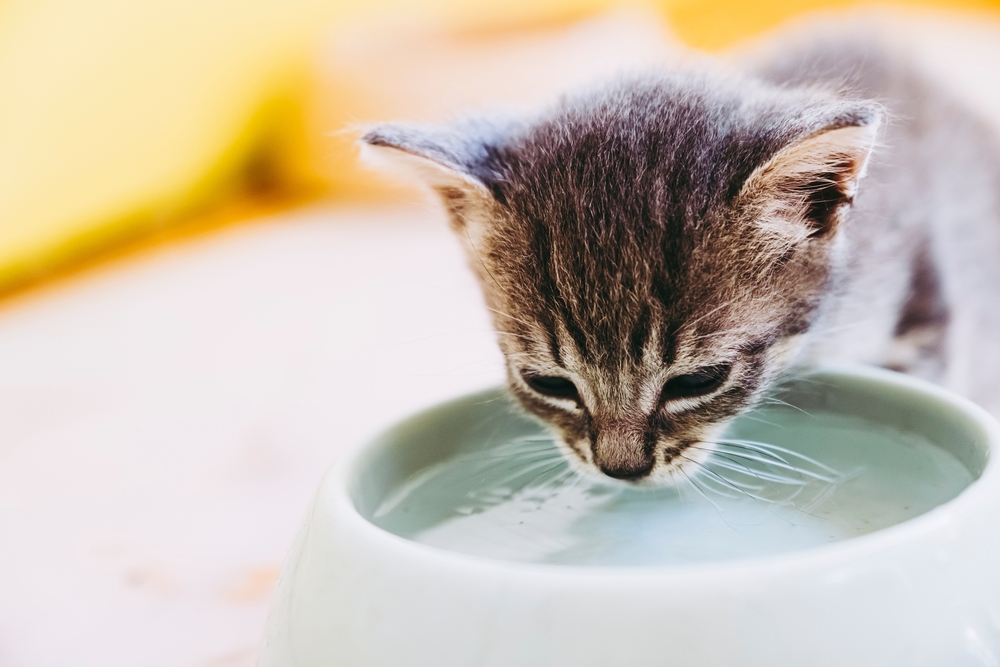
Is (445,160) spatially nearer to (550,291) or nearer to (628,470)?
(550,291)

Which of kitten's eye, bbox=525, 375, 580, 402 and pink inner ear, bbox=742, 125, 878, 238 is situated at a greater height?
pink inner ear, bbox=742, 125, 878, 238

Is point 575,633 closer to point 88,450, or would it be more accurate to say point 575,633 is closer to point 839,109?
point 839,109

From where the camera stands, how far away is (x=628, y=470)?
0.71 meters

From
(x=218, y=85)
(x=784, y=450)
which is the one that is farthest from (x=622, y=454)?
(x=218, y=85)

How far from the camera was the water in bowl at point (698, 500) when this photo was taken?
1.70 feet

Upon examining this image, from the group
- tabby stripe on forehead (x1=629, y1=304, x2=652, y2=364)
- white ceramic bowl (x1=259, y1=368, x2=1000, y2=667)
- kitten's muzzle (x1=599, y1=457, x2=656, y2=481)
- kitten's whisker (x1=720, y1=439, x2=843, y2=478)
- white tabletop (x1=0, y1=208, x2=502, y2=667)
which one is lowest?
white tabletop (x1=0, y1=208, x2=502, y2=667)

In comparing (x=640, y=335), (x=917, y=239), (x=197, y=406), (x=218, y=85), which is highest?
(x=218, y=85)

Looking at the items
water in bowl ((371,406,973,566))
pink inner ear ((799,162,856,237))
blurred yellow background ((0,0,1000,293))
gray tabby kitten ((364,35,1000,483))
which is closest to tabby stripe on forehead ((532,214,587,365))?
gray tabby kitten ((364,35,1000,483))

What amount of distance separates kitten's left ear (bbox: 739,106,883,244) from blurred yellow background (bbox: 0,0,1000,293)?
116 centimetres

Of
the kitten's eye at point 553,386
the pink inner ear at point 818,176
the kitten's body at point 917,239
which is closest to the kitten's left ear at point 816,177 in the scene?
the pink inner ear at point 818,176

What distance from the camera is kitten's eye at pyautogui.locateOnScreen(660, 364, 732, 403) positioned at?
0.73 metres

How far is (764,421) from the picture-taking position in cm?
71

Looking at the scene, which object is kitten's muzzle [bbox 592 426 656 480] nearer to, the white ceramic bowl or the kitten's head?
the kitten's head

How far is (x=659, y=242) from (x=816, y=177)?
0.15m
